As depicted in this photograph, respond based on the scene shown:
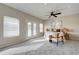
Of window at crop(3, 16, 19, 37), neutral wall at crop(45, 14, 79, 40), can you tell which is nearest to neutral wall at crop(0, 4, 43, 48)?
window at crop(3, 16, 19, 37)

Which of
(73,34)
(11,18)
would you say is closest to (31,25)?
(11,18)

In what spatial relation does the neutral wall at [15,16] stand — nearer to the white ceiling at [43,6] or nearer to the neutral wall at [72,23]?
the white ceiling at [43,6]

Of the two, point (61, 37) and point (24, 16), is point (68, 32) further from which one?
point (24, 16)

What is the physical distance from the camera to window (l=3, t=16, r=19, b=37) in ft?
19.3

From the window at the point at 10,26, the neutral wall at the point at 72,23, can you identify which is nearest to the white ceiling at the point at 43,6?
the window at the point at 10,26

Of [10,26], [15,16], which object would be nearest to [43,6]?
[15,16]

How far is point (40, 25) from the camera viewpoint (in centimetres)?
1223

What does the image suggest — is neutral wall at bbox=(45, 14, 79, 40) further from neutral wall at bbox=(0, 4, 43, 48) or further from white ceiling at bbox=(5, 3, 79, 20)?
neutral wall at bbox=(0, 4, 43, 48)

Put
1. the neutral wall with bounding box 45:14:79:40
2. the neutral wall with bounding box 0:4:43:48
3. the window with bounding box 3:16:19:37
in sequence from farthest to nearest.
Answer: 1. the neutral wall with bounding box 45:14:79:40
2. the window with bounding box 3:16:19:37
3. the neutral wall with bounding box 0:4:43:48

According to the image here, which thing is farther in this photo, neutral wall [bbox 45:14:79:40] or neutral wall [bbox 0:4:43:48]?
neutral wall [bbox 45:14:79:40]

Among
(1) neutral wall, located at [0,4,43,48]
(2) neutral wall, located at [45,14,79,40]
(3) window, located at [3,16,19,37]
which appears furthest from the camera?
(2) neutral wall, located at [45,14,79,40]

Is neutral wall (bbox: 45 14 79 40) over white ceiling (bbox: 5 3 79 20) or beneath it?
beneath

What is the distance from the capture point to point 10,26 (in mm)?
6348

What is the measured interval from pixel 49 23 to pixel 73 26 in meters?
2.66
